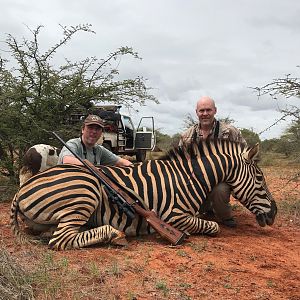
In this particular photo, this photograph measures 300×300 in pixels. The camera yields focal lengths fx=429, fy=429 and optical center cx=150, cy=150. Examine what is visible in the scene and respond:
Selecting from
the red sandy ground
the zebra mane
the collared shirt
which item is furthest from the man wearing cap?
the red sandy ground

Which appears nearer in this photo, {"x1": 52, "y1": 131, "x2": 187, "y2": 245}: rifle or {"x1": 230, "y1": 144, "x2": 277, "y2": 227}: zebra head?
{"x1": 52, "y1": 131, "x2": 187, "y2": 245}: rifle

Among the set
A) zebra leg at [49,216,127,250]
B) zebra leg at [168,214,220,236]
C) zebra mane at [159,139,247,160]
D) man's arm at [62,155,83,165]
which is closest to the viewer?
zebra leg at [49,216,127,250]

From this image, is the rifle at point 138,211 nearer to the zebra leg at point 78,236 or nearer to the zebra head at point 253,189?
the zebra leg at point 78,236

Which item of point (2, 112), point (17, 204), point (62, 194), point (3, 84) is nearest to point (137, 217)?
point (62, 194)

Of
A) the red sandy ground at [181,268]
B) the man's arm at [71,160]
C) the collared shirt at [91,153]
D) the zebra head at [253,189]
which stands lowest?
the red sandy ground at [181,268]

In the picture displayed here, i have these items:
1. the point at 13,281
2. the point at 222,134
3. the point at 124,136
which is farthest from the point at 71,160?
the point at 124,136

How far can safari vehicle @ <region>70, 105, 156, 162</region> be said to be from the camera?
40.9 ft

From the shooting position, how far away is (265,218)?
15.9ft

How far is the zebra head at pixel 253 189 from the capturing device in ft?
15.8

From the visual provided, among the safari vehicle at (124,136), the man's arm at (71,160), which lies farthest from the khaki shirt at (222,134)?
the safari vehicle at (124,136)

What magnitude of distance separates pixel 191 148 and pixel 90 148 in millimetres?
1249

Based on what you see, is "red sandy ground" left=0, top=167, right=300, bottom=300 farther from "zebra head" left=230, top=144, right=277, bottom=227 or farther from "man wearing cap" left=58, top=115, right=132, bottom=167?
"man wearing cap" left=58, top=115, right=132, bottom=167

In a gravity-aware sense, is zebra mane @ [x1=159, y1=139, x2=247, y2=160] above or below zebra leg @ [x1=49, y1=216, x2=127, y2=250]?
above

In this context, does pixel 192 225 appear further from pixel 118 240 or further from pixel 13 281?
pixel 13 281
